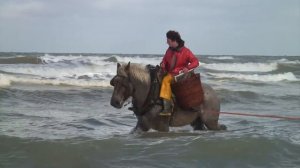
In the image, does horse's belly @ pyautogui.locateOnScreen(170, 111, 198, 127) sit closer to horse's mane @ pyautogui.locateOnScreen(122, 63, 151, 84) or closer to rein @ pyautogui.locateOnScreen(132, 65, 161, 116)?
rein @ pyautogui.locateOnScreen(132, 65, 161, 116)

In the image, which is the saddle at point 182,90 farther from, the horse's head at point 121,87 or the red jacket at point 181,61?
the horse's head at point 121,87

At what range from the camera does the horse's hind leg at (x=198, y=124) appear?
7690 millimetres

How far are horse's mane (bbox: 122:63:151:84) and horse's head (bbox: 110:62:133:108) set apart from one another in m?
0.07

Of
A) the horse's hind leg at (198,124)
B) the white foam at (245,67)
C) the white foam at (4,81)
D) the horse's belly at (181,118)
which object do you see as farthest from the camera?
the white foam at (245,67)

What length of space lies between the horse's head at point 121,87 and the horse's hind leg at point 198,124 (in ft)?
4.06

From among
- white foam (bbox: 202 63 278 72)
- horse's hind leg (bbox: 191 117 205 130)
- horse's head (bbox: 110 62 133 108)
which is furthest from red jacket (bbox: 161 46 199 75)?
white foam (bbox: 202 63 278 72)

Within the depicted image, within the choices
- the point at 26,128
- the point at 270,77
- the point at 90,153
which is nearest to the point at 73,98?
the point at 26,128

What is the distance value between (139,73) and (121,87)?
1.10 feet

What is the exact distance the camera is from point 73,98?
14883mm

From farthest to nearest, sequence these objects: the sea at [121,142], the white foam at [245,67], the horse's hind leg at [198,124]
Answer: the white foam at [245,67]
the horse's hind leg at [198,124]
the sea at [121,142]

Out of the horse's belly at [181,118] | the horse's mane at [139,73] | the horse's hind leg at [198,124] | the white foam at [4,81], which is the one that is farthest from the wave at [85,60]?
the horse's mane at [139,73]

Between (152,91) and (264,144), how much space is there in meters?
1.67

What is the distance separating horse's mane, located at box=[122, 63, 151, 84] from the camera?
706 centimetres

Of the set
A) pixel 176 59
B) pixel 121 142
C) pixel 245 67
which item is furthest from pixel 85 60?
pixel 121 142
